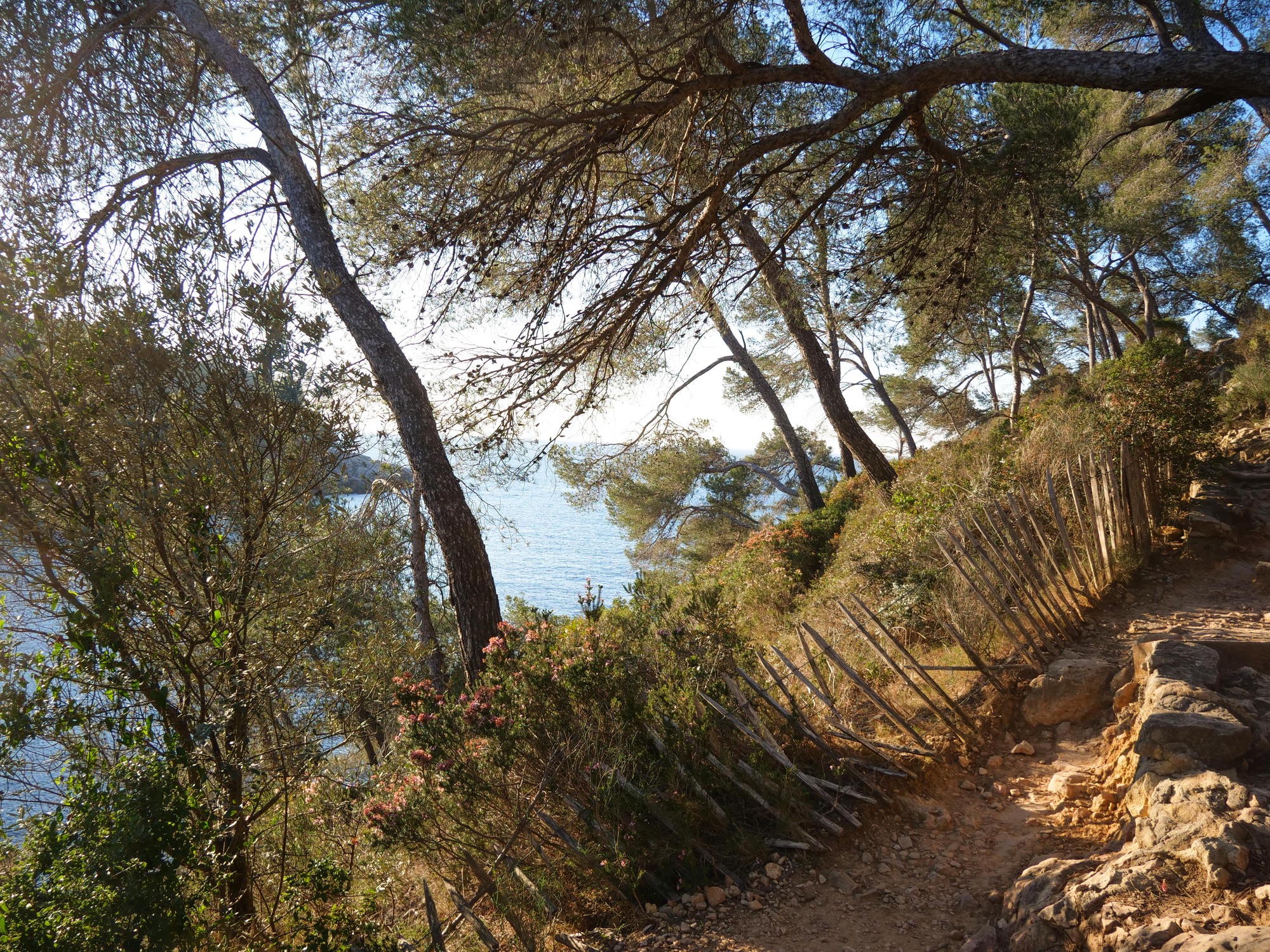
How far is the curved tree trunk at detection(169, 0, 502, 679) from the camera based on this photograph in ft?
19.2

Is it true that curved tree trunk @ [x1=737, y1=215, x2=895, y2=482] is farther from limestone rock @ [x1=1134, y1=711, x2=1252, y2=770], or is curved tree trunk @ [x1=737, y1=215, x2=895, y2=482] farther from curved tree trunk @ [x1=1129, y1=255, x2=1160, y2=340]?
curved tree trunk @ [x1=1129, y1=255, x2=1160, y2=340]

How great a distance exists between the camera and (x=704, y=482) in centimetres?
1873

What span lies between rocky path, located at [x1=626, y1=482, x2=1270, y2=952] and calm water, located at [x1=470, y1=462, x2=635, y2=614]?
5.30m

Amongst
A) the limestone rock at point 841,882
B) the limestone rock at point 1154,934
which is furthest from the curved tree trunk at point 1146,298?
the limestone rock at point 1154,934

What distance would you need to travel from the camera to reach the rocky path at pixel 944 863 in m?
2.88

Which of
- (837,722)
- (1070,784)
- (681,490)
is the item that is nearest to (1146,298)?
(681,490)

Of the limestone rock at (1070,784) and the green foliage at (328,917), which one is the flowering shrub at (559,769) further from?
the limestone rock at (1070,784)

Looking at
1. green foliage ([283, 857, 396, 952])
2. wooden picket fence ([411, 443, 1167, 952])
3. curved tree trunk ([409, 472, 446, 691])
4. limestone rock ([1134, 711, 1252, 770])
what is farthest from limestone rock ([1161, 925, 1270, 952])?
curved tree trunk ([409, 472, 446, 691])

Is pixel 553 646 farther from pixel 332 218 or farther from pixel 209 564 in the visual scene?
pixel 332 218

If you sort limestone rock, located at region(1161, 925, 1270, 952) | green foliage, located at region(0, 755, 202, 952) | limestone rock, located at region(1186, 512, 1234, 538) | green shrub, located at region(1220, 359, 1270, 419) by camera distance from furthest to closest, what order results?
green shrub, located at region(1220, 359, 1270, 419) → limestone rock, located at region(1186, 512, 1234, 538) → green foliage, located at region(0, 755, 202, 952) → limestone rock, located at region(1161, 925, 1270, 952)

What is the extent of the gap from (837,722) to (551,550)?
2223 cm

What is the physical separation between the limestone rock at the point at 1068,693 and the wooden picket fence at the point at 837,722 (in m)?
0.20

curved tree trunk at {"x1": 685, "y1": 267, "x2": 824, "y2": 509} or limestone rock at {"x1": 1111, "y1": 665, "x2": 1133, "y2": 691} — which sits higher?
curved tree trunk at {"x1": 685, "y1": 267, "x2": 824, "y2": 509}

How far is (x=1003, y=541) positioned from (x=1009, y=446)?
4058 millimetres
